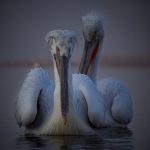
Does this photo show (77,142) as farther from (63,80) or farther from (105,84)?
(105,84)

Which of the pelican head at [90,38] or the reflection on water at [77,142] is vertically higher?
the pelican head at [90,38]

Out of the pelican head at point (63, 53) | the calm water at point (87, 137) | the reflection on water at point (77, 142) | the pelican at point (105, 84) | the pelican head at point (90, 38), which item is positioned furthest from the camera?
the pelican head at point (90, 38)

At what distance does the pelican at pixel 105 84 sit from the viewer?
54.9 ft

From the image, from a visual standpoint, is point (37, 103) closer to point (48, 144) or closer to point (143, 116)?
point (48, 144)

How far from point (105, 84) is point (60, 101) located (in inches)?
113

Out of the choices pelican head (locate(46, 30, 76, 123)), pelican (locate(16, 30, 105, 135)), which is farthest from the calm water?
pelican head (locate(46, 30, 76, 123))

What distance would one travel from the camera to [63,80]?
14500 mm

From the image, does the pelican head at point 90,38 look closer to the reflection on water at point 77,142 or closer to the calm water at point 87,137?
the calm water at point 87,137

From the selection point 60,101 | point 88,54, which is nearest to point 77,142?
point 60,101

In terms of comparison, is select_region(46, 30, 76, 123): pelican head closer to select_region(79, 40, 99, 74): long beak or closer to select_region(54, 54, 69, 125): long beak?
select_region(54, 54, 69, 125): long beak

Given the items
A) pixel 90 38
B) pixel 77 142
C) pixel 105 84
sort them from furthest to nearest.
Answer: pixel 90 38 → pixel 105 84 → pixel 77 142

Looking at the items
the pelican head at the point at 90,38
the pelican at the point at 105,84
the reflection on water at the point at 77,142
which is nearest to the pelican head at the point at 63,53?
Result: the reflection on water at the point at 77,142

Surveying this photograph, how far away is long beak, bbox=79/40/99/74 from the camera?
17984mm

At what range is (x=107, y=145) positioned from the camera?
44.5 feet
